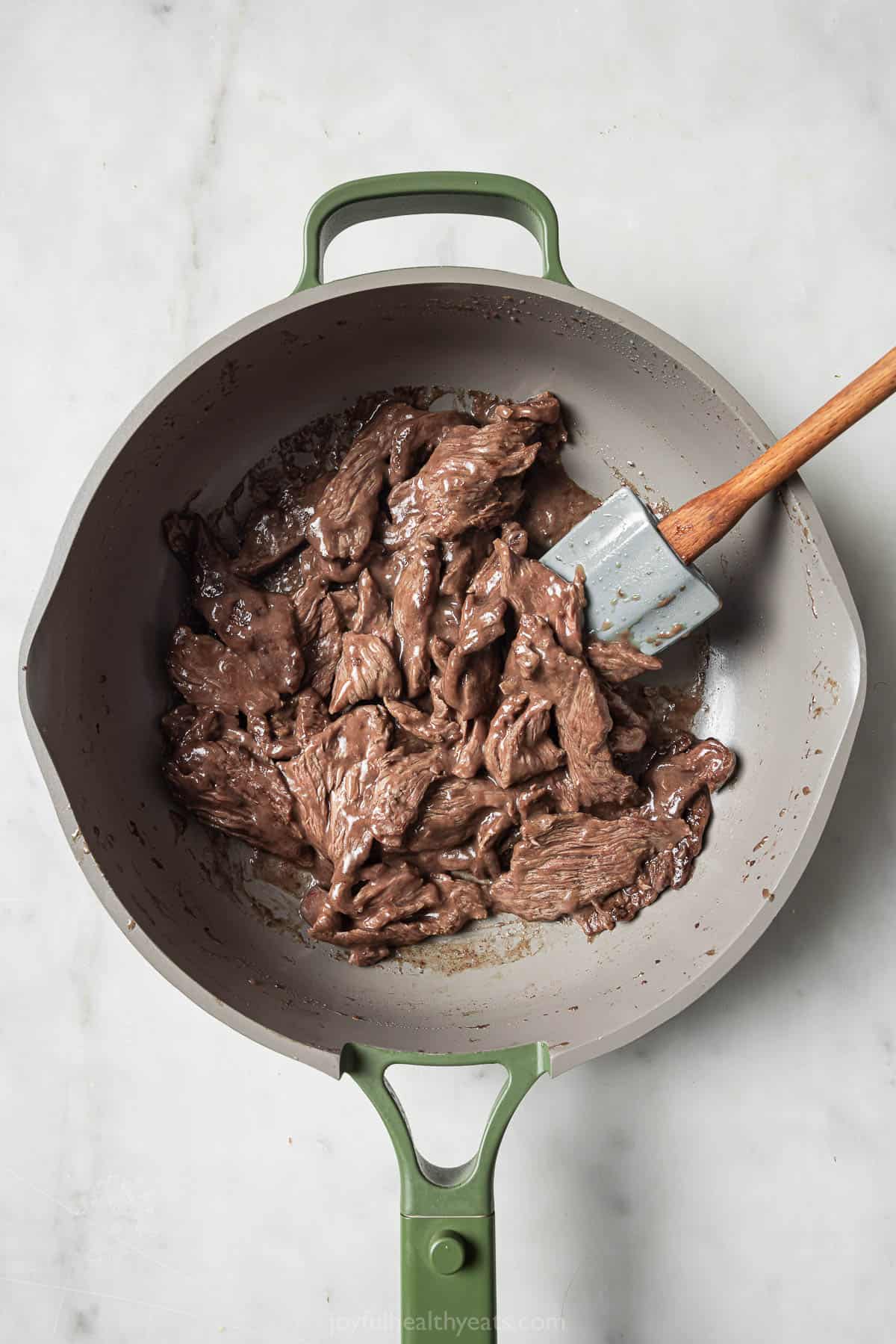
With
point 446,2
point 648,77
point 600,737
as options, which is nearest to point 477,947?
point 600,737

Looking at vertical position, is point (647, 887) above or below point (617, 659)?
below

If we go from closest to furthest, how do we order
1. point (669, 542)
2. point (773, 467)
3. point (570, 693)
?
point (773, 467) < point (669, 542) < point (570, 693)

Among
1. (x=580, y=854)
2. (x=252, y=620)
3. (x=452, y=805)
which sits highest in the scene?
(x=252, y=620)

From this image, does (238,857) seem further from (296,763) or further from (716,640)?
(716,640)

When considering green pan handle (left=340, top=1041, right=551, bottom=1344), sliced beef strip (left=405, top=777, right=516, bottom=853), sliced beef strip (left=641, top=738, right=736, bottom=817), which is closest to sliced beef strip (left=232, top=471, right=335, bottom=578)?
sliced beef strip (left=405, top=777, right=516, bottom=853)

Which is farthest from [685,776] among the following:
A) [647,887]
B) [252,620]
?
[252,620]

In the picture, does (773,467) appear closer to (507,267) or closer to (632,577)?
(632,577)
